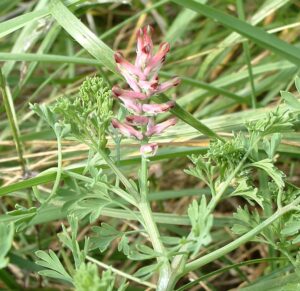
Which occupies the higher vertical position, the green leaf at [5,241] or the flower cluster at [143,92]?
the flower cluster at [143,92]

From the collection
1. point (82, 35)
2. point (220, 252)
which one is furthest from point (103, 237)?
point (82, 35)

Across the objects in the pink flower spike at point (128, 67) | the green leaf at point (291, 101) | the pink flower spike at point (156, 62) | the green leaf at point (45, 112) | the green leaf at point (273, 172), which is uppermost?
the green leaf at point (45, 112)

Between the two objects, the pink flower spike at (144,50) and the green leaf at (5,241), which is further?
the pink flower spike at (144,50)

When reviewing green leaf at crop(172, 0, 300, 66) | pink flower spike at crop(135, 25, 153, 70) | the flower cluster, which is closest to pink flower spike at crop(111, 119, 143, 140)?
the flower cluster

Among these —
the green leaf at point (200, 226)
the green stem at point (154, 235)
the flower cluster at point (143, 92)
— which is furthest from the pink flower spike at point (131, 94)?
the green leaf at point (200, 226)

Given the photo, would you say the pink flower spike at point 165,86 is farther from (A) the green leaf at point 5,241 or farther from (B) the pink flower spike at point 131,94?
(A) the green leaf at point 5,241

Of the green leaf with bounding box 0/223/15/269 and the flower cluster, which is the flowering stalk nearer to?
the flower cluster

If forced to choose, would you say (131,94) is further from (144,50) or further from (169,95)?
(169,95)

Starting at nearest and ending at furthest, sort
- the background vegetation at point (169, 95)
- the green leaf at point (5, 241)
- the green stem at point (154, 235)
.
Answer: the green leaf at point (5, 241) → the green stem at point (154, 235) → the background vegetation at point (169, 95)
